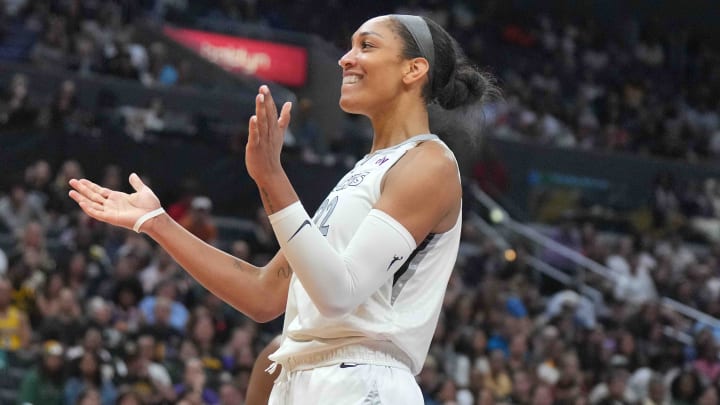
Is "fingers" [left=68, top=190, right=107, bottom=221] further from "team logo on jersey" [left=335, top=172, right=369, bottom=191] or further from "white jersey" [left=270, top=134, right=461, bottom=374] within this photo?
"team logo on jersey" [left=335, top=172, right=369, bottom=191]

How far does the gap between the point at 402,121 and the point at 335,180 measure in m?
11.8

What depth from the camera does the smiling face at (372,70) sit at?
3.75 meters

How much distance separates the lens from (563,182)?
21.6m

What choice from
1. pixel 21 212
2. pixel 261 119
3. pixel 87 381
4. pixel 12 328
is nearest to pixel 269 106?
pixel 261 119

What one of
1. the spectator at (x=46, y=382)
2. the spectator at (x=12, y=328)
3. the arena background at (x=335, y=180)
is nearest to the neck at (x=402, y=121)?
the arena background at (x=335, y=180)

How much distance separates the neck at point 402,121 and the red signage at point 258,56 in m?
18.6

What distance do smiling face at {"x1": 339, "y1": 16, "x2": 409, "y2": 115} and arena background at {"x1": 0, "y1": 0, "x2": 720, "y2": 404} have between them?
380mm

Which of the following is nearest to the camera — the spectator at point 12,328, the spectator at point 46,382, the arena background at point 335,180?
the spectator at point 46,382

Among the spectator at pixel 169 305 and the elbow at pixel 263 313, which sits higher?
the elbow at pixel 263 313

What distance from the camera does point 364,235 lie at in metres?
3.42

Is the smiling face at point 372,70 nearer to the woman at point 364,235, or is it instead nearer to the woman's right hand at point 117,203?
the woman at point 364,235

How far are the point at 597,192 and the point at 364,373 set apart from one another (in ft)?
62.0

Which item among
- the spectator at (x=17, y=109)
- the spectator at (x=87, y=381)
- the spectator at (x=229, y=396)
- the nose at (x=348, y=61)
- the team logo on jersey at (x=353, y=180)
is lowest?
the spectator at (x=229, y=396)

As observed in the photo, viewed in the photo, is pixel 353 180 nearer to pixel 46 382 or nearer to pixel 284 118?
pixel 284 118
